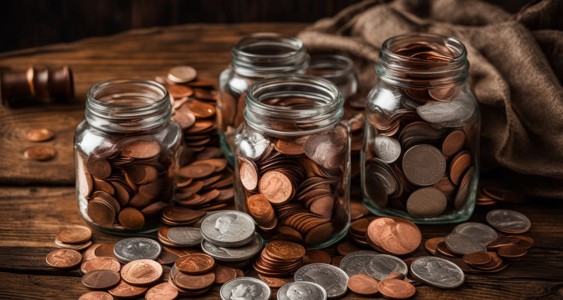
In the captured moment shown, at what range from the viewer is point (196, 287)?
139 centimetres

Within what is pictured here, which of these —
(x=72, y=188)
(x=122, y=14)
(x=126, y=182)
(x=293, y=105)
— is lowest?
(x=122, y=14)

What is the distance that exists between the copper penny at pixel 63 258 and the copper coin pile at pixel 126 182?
0.30ft

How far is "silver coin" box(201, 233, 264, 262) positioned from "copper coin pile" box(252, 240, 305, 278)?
18 millimetres

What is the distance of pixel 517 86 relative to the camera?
1786mm

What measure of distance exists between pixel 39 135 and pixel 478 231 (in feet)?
3.22

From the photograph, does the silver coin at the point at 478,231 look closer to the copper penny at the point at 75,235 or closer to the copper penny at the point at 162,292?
the copper penny at the point at 162,292

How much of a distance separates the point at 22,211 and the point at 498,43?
40.9 inches

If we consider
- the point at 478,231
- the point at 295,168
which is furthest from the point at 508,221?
the point at 295,168

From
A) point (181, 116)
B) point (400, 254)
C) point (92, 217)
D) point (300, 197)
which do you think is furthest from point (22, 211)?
point (400, 254)

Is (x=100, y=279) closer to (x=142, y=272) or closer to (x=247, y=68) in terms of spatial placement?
(x=142, y=272)

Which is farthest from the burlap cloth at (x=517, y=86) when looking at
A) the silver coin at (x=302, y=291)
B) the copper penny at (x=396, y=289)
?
the silver coin at (x=302, y=291)

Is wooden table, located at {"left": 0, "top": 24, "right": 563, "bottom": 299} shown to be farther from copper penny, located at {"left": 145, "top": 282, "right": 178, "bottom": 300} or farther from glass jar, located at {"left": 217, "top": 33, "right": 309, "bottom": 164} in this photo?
glass jar, located at {"left": 217, "top": 33, "right": 309, "bottom": 164}

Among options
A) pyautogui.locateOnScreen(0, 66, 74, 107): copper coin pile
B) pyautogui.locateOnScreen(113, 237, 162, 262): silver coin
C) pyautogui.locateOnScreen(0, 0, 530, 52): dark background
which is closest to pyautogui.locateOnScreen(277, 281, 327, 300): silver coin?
pyautogui.locateOnScreen(113, 237, 162, 262): silver coin

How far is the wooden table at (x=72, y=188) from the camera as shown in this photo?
1419 millimetres
